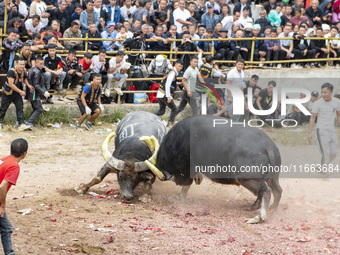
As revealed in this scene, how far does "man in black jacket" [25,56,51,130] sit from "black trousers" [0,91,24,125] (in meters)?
0.22

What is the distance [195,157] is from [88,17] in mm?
8103

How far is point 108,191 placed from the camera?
Result: 9.91m

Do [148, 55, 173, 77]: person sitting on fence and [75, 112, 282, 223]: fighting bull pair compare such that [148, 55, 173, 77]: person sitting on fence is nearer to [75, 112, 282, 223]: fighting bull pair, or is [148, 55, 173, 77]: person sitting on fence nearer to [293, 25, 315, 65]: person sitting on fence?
[293, 25, 315, 65]: person sitting on fence

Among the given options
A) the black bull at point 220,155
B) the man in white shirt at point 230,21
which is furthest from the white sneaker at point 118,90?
the black bull at point 220,155

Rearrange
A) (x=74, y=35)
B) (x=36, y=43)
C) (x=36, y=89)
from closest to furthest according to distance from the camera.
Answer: (x=36, y=89) < (x=36, y=43) < (x=74, y=35)

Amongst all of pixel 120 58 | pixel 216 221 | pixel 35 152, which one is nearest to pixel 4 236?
pixel 216 221

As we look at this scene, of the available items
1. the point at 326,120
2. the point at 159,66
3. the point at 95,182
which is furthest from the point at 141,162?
the point at 159,66

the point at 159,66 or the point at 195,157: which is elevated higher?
the point at 159,66

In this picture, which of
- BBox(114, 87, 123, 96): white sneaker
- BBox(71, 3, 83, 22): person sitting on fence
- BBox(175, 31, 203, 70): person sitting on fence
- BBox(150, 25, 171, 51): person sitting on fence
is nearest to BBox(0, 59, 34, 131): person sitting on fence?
BBox(114, 87, 123, 96): white sneaker

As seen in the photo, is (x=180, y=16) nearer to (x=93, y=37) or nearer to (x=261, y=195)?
(x=93, y=37)

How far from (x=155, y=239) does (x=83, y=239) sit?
0.91 meters

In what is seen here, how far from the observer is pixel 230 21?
17969mm

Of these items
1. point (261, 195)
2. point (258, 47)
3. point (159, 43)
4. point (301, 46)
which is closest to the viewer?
point (261, 195)

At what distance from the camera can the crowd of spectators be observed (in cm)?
1476
